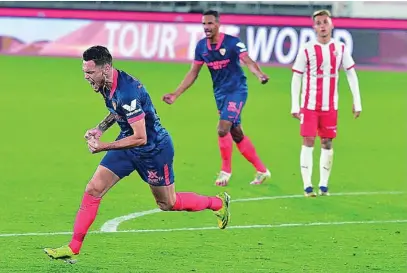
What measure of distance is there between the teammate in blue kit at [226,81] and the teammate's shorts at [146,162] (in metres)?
3.98

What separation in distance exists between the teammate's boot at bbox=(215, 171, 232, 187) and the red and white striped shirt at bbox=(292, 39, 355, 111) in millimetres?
1469

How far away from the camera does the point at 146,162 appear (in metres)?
9.59

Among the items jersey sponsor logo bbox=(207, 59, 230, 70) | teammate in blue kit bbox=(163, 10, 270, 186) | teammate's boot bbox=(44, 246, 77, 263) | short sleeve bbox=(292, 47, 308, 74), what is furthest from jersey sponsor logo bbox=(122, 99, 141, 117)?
jersey sponsor logo bbox=(207, 59, 230, 70)

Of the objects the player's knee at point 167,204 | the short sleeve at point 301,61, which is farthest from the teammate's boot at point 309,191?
the player's knee at point 167,204

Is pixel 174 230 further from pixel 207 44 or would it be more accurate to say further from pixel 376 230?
pixel 207 44

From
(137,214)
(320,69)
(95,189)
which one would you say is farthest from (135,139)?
(320,69)

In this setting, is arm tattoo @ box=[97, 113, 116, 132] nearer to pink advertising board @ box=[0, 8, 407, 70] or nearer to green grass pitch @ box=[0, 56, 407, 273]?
green grass pitch @ box=[0, 56, 407, 273]

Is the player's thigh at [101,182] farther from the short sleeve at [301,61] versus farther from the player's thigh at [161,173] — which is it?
the short sleeve at [301,61]

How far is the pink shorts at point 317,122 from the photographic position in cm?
1297

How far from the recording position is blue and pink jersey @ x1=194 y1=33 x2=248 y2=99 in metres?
13.7

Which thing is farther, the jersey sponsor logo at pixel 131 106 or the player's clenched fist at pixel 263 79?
the player's clenched fist at pixel 263 79

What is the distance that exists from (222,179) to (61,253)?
493cm

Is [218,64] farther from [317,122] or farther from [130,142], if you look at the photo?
[130,142]

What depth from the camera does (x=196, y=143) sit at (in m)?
17.5
